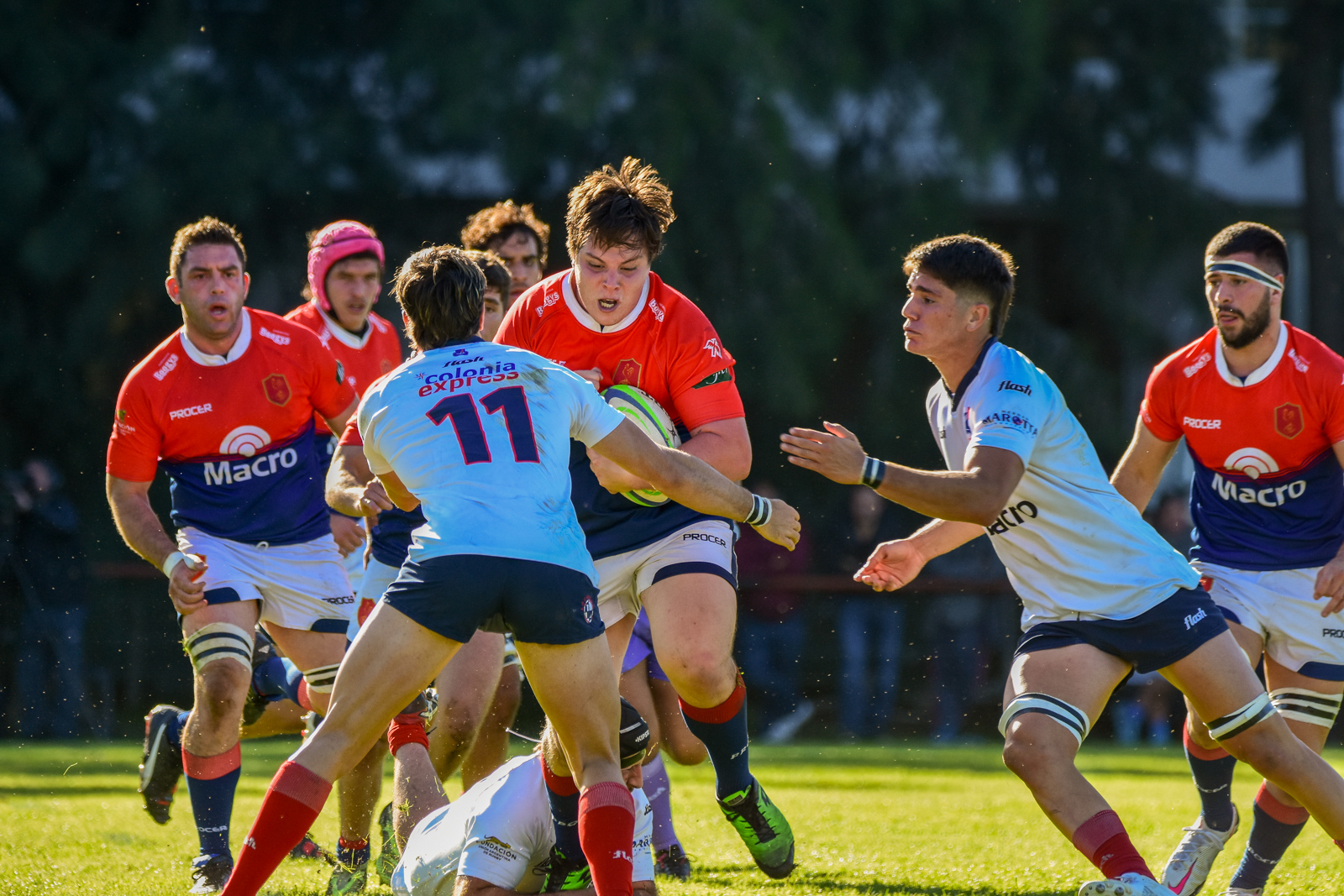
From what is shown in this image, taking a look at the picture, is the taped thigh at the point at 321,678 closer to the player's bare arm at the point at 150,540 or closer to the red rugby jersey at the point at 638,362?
the player's bare arm at the point at 150,540

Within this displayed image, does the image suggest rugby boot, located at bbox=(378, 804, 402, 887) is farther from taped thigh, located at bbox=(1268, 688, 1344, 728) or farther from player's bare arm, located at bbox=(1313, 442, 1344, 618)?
player's bare arm, located at bbox=(1313, 442, 1344, 618)

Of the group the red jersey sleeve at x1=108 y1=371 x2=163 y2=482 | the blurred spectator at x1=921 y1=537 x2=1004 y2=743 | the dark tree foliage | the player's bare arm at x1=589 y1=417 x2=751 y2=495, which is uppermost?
the dark tree foliage

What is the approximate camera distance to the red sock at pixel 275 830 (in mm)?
4129

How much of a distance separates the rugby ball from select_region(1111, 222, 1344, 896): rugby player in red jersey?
1986 mm

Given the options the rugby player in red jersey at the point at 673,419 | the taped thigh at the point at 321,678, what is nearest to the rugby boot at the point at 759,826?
the rugby player in red jersey at the point at 673,419

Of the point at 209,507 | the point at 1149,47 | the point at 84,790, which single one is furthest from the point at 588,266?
the point at 1149,47

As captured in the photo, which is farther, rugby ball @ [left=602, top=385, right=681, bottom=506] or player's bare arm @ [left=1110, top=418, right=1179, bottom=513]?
player's bare arm @ [left=1110, top=418, right=1179, bottom=513]

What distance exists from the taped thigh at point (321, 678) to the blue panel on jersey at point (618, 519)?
147 cm

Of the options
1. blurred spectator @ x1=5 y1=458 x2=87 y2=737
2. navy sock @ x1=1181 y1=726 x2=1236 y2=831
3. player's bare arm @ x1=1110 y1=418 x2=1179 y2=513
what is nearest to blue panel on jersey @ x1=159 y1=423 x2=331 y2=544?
player's bare arm @ x1=1110 y1=418 x2=1179 y2=513

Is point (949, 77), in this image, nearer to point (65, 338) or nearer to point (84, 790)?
point (65, 338)

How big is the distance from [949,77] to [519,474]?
12.2m

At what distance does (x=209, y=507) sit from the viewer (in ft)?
21.0

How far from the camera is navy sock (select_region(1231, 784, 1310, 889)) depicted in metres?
5.42

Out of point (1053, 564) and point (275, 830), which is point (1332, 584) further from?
point (275, 830)
